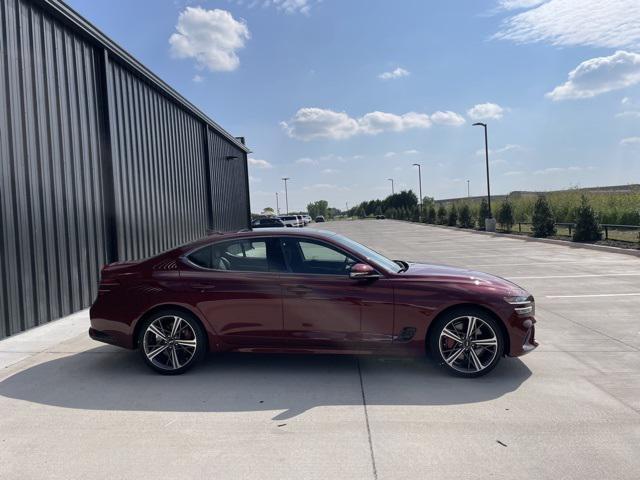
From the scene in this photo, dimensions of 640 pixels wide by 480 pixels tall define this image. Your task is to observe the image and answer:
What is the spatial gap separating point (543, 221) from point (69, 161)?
23620 millimetres

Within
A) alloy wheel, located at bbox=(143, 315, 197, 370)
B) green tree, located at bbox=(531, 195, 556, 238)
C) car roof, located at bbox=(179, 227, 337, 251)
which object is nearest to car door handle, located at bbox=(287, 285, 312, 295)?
car roof, located at bbox=(179, 227, 337, 251)

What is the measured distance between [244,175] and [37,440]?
25.8 m

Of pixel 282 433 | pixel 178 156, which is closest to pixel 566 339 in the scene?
pixel 282 433

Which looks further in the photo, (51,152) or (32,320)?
(51,152)

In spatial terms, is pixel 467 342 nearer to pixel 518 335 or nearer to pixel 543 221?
pixel 518 335

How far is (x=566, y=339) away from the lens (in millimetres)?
6164

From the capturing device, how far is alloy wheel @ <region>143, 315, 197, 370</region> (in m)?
5.01

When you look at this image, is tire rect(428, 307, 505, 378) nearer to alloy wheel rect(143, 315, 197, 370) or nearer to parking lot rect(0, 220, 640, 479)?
parking lot rect(0, 220, 640, 479)

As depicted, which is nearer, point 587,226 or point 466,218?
point 587,226

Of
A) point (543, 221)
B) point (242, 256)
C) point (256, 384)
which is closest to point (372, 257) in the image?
point (242, 256)

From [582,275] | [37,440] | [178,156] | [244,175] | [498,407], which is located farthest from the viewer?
[244,175]

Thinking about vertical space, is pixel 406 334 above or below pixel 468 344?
above

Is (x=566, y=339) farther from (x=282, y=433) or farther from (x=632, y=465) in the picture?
(x=282, y=433)

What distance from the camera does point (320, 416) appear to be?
3.99 metres
